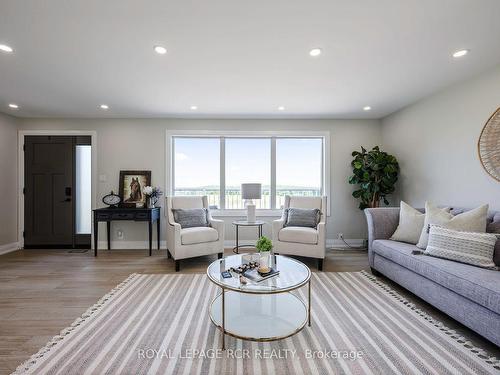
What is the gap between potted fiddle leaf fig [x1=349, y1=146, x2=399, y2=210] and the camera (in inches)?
149

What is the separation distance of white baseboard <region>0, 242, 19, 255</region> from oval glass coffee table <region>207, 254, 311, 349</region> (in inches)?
166

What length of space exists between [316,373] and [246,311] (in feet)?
2.16

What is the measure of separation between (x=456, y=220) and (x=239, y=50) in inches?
103

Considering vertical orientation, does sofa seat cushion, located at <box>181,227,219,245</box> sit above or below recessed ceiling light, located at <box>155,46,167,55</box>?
below

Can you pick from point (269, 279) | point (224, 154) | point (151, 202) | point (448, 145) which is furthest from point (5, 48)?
point (448, 145)

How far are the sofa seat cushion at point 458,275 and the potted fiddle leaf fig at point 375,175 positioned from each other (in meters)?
1.51

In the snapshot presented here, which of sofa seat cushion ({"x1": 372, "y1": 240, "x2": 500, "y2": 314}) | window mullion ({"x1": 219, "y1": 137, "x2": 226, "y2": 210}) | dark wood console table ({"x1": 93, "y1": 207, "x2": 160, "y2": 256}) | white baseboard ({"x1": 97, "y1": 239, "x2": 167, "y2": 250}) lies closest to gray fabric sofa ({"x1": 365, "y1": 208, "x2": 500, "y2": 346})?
sofa seat cushion ({"x1": 372, "y1": 240, "x2": 500, "y2": 314})

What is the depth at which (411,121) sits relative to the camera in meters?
3.60

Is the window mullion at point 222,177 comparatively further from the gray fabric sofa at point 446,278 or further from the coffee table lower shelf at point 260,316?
the gray fabric sofa at point 446,278

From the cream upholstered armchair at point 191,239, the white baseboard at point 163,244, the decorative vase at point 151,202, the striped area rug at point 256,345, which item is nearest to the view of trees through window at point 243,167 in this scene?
the decorative vase at point 151,202

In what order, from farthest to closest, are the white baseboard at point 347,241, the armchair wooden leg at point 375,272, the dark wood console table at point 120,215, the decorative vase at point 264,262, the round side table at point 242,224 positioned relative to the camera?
the white baseboard at point 347,241 → the dark wood console table at point 120,215 → the round side table at point 242,224 → the armchair wooden leg at point 375,272 → the decorative vase at point 264,262

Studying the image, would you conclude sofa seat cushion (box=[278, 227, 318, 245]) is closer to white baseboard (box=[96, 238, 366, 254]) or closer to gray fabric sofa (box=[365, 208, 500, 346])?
gray fabric sofa (box=[365, 208, 500, 346])

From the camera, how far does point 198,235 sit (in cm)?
328

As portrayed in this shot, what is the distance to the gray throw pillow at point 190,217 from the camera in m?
3.52
